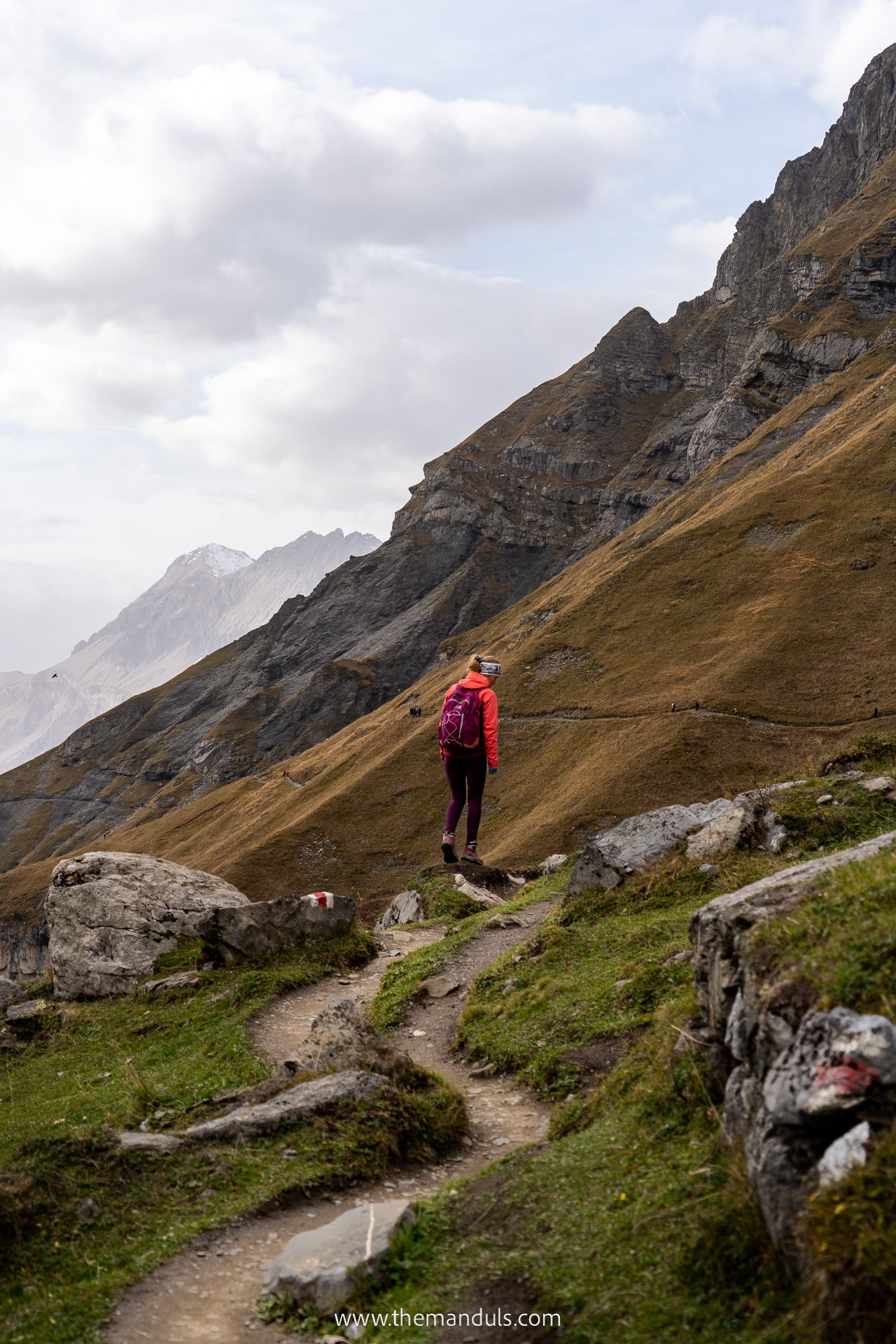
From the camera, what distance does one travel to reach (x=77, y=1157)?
8609mm

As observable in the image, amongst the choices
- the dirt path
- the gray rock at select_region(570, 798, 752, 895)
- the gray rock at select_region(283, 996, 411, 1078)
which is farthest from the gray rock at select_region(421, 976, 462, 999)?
the gray rock at select_region(283, 996, 411, 1078)

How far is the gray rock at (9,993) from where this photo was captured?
18659 mm

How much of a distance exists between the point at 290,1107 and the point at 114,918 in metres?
11.1

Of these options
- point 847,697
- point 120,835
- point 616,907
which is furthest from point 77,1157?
point 120,835

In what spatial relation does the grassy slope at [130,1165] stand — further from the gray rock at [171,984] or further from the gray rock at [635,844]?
the gray rock at [635,844]

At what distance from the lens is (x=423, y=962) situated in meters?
16.7

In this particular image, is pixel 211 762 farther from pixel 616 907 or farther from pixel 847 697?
pixel 616 907

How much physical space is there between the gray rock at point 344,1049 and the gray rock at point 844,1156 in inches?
239

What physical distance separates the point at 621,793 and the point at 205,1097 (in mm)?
48691

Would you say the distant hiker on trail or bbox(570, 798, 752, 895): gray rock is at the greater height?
the distant hiker on trail

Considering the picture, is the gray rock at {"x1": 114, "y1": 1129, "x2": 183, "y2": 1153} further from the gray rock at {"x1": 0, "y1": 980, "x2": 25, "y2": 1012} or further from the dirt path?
the gray rock at {"x1": 0, "y1": 980, "x2": 25, "y2": 1012}

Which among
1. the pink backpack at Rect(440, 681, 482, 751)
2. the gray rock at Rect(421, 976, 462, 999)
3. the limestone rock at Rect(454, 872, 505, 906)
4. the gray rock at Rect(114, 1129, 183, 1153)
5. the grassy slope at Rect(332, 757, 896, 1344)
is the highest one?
the pink backpack at Rect(440, 681, 482, 751)

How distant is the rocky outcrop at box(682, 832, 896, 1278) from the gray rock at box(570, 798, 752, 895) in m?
9.49

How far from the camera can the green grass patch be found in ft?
47.3
